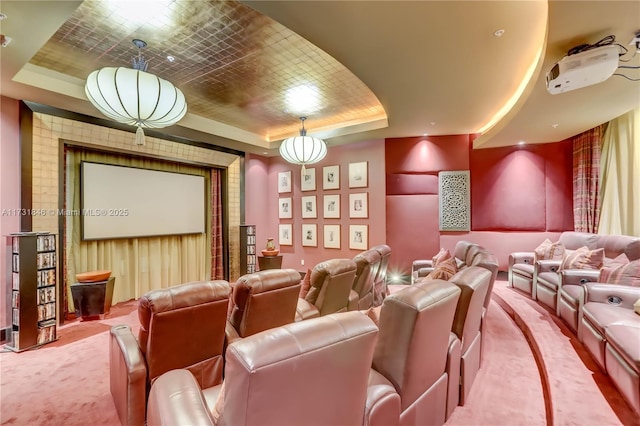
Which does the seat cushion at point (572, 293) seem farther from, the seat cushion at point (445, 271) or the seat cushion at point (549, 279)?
the seat cushion at point (445, 271)

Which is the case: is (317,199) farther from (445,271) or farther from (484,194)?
(445,271)

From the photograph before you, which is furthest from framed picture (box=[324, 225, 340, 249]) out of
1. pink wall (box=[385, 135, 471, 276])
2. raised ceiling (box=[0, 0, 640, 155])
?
raised ceiling (box=[0, 0, 640, 155])

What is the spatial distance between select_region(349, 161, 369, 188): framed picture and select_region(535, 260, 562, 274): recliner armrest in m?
3.12

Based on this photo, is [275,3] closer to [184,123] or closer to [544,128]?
[184,123]

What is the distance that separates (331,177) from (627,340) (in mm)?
5081

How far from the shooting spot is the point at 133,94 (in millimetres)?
2584

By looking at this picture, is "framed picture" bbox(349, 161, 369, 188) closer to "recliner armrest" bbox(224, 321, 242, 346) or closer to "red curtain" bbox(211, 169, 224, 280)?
"red curtain" bbox(211, 169, 224, 280)

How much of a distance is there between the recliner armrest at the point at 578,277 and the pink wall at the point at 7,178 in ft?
21.0

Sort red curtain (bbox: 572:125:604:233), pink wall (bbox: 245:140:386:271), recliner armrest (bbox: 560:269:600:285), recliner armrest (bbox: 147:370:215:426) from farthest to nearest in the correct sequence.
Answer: pink wall (bbox: 245:140:386:271), red curtain (bbox: 572:125:604:233), recliner armrest (bbox: 560:269:600:285), recliner armrest (bbox: 147:370:215:426)

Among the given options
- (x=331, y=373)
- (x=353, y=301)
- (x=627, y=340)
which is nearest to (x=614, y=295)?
(x=627, y=340)

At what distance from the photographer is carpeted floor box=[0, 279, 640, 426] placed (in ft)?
6.07

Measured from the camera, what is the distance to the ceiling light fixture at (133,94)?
251cm

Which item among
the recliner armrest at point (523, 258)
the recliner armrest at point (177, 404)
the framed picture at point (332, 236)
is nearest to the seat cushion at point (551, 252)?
the recliner armrest at point (523, 258)

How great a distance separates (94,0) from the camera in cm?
228
